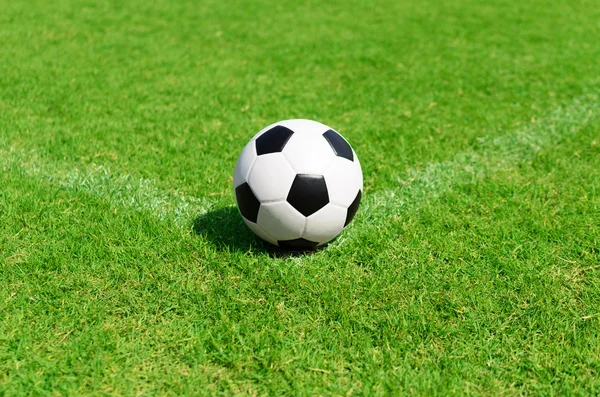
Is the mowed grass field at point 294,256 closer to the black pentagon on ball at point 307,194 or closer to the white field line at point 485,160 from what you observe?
the white field line at point 485,160

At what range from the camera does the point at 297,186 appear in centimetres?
280

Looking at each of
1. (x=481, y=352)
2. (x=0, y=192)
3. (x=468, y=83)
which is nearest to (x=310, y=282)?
(x=481, y=352)

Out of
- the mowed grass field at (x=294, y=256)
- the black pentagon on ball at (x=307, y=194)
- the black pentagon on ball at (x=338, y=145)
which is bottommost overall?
the mowed grass field at (x=294, y=256)

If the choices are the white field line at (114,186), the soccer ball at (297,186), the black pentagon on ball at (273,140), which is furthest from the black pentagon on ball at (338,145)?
the white field line at (114,186)

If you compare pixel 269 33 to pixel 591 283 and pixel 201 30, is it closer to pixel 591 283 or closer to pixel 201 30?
pixel 201 30

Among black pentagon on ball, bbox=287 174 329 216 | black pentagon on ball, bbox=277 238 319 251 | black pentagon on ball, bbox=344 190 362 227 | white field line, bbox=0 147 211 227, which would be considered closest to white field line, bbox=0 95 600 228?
white field line, bbox=0 147 211 227

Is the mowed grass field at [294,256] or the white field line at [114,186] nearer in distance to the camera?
the mowed grass field at [294,256]

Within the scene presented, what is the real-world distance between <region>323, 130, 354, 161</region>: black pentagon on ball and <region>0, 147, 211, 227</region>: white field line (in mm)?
1066

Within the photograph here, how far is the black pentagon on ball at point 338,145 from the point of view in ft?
9.81

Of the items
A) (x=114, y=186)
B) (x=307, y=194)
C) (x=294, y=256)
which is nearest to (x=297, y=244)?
(x=294, y=256)

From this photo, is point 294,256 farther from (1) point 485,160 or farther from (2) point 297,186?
(1) point 485,160

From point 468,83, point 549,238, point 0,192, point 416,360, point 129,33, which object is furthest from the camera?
point 129,33

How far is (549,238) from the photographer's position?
331cm

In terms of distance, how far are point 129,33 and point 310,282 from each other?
5601 millimetres
